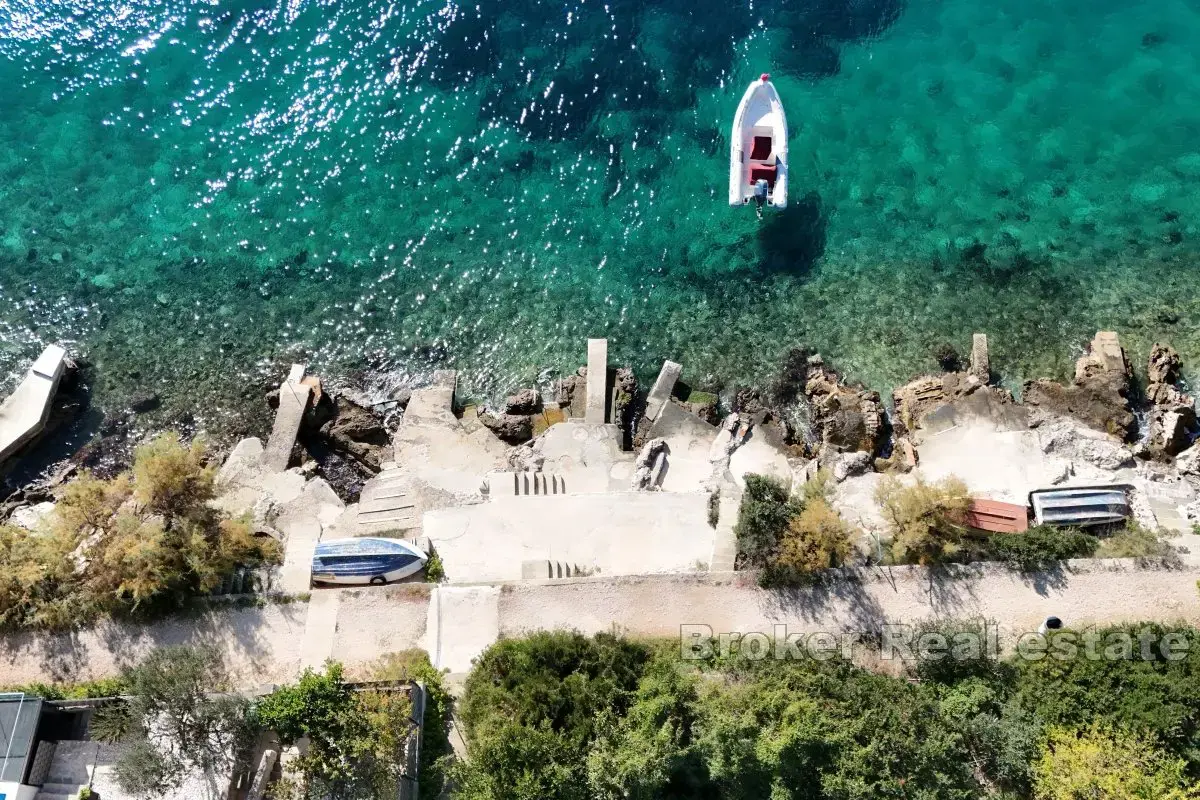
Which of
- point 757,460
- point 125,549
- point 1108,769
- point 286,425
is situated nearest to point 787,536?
point 757,460

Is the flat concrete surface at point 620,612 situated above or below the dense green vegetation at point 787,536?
below

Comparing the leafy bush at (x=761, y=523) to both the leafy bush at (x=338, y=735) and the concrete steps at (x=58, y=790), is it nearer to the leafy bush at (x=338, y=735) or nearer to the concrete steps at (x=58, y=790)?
the leafy bush at (x=338, y=735)

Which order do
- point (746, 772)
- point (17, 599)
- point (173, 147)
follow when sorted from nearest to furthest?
point (746, 772) < point (17, 599) < point (173, 147)

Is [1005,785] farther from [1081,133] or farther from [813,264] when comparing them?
[1081,133]

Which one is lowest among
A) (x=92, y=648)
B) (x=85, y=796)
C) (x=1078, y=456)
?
(x=85, y=796)

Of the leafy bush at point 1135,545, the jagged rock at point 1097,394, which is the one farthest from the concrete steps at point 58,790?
the jagged rock at point 1097,394

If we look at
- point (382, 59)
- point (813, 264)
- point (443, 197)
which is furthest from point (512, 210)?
point (813, 264)

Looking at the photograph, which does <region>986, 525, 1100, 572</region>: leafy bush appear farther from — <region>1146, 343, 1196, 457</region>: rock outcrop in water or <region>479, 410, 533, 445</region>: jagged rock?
<region>479, 410, 533, 445</region>: jagged rock
